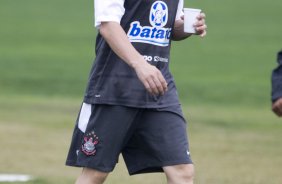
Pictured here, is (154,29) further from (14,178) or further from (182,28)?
(14,178)

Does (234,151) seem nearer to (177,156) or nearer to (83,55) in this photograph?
(177,156)

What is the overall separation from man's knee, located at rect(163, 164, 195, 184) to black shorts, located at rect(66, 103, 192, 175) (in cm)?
3

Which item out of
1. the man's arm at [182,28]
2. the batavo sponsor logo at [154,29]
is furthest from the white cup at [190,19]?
the batavo sponsor logo at [154,29]

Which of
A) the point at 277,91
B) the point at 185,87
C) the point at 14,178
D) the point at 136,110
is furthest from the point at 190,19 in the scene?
the point at 185,87

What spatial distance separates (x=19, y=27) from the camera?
29.4 meters

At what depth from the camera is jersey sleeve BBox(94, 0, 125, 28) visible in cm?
646

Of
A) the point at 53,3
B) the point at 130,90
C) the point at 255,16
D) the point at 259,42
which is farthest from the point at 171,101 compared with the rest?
the point at 53,3

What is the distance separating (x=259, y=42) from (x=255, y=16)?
5.52 meters

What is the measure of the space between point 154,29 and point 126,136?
67 cm

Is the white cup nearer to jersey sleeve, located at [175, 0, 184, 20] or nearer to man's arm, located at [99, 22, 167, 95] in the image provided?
jersey sleeve, located at [175, 0, 184, 20]

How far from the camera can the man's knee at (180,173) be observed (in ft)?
22.1

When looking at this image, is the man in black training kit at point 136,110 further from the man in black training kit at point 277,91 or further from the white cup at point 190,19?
the man in black training kit at point 277,91

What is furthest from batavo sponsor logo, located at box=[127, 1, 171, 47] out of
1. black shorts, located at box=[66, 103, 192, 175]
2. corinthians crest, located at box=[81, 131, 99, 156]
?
corinthians crest, located at box=[81, 131, 99, 156]

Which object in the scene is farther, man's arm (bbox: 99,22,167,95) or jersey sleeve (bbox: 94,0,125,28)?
jersey sleeve (bbox: 94,0,125,28)
